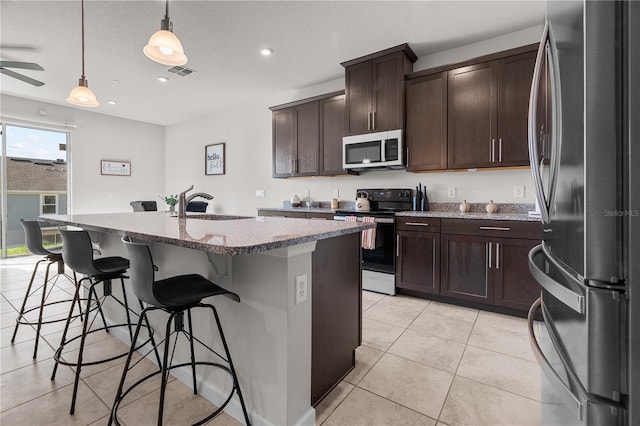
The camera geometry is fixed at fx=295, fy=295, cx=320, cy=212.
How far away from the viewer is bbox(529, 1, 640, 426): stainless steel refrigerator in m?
0.60

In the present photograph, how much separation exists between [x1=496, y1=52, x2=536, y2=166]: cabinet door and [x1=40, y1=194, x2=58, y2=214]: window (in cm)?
740

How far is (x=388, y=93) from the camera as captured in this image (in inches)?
136

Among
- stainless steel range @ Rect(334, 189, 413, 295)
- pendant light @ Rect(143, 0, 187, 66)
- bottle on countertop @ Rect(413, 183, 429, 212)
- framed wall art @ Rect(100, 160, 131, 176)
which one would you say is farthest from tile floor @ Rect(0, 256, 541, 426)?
framed wall art @ Rect(100, 160, 131, 176)

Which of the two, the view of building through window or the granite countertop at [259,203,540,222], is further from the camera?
the view of building through window

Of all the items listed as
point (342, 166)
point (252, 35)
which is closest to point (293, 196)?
point (342, 166)

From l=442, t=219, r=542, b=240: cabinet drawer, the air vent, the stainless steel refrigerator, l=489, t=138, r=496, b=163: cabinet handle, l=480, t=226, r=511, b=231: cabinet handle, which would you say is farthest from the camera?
the air vent

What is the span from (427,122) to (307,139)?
1.73 meters

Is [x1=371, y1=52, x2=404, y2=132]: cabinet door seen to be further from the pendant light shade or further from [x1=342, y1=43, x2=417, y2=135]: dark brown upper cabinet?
the pendant light shade

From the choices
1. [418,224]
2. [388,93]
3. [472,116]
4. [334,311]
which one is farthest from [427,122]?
[334,311]

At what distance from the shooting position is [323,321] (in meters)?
1.56

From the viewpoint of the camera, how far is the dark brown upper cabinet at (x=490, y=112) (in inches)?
110

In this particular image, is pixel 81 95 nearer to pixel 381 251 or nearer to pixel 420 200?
pixel 381 251

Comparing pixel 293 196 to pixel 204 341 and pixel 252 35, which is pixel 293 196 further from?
pixel 204 341

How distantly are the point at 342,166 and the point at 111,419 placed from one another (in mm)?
3315
